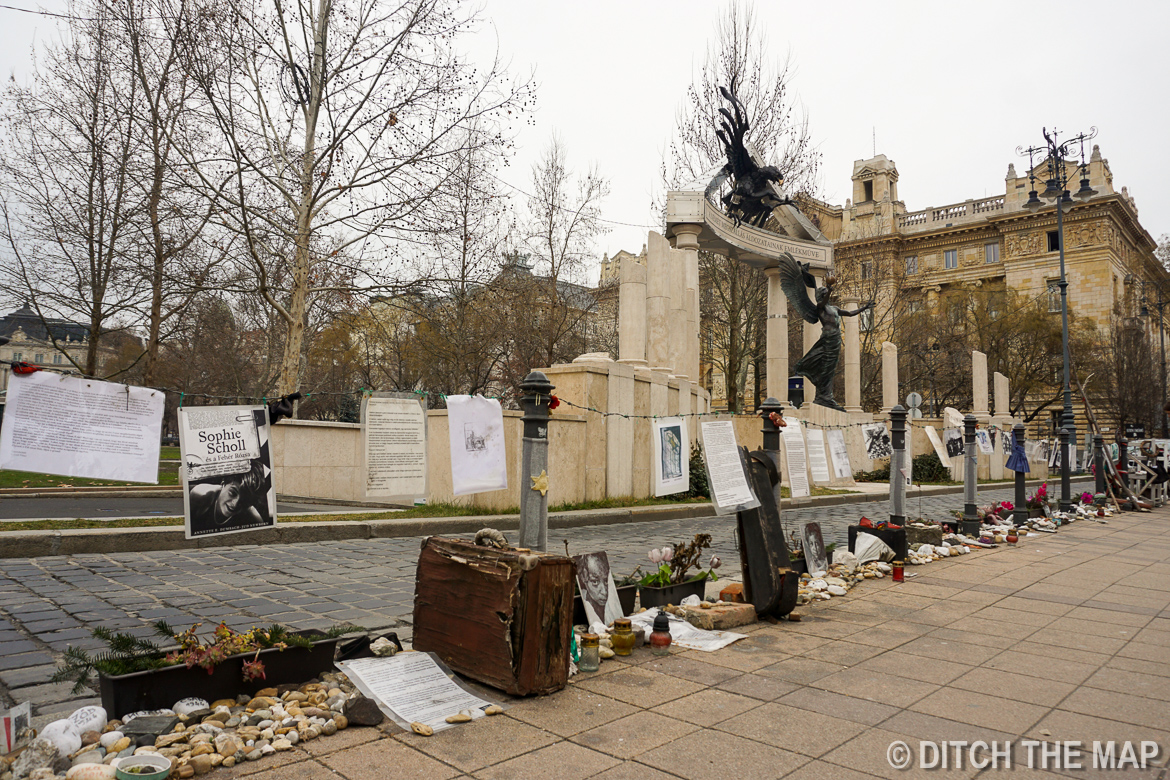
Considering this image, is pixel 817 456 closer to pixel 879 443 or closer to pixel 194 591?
pixel 879 443

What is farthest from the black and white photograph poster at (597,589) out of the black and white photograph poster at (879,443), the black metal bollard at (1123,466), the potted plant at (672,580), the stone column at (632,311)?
the black metal bollard at (1123,466)

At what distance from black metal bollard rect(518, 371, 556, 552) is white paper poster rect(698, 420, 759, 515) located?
59.4 inches

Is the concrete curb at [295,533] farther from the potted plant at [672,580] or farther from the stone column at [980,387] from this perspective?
the stone column at [980,387]

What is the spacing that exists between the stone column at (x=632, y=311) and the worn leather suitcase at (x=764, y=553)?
8.89m

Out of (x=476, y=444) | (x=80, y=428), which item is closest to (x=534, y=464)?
(x=476, y=444)

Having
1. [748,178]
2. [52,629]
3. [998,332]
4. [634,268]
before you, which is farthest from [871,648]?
[998,332]

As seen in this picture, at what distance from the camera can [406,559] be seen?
8.54 metres

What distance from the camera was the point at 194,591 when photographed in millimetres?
6367

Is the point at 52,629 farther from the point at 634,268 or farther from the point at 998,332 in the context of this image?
the point at 998,332

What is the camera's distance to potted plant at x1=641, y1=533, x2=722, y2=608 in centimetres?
617

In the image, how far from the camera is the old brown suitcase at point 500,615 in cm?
409

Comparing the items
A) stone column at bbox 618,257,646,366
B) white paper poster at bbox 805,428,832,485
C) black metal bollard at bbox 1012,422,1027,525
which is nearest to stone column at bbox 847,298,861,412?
black metal bollard at bbox 1012,422,1027,525

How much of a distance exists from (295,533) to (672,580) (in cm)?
553

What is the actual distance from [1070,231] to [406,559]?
6258 cm
